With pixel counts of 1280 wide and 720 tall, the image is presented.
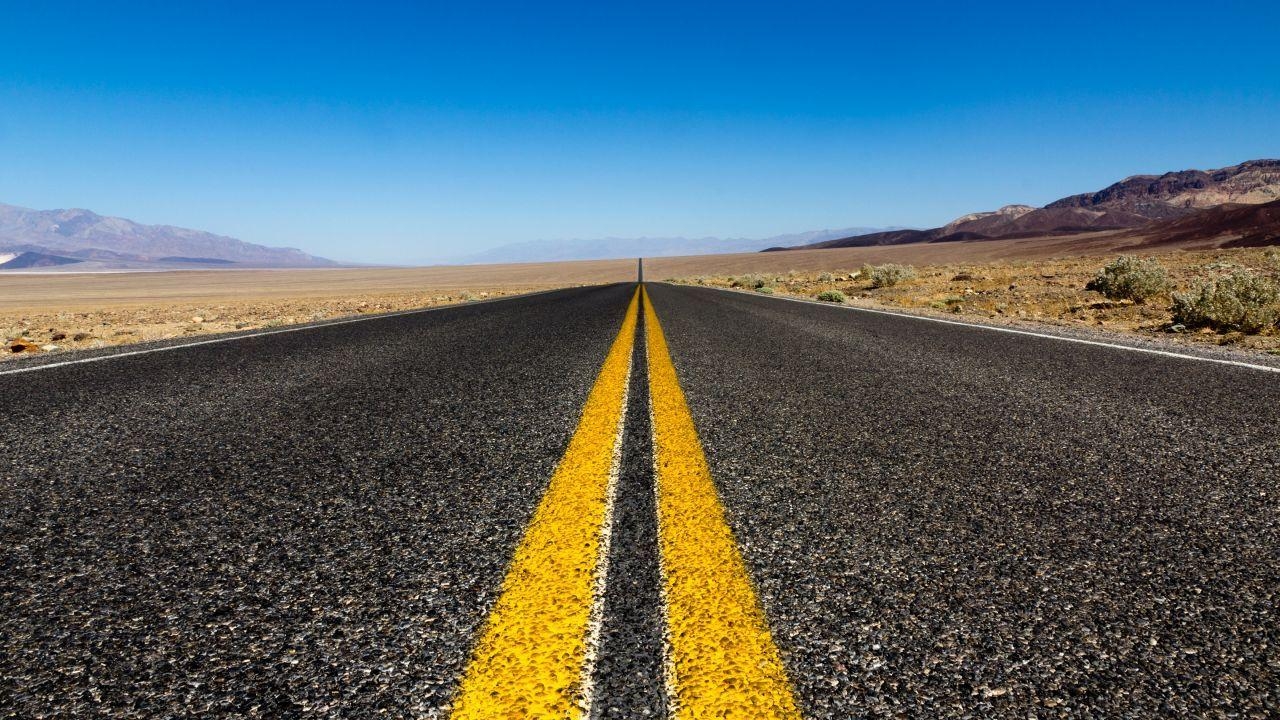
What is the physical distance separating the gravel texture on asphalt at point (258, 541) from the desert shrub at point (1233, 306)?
345 inches

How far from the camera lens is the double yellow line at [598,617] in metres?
0.91

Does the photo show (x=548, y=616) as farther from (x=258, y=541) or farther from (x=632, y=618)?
(x=258, y=541)

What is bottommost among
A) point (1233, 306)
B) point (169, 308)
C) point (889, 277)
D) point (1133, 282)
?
point (1233, 306)

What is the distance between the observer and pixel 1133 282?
40.8 ft

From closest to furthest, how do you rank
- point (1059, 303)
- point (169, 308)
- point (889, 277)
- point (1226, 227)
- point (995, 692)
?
point (995, 692) → point (1059, 303) → point (889, 277) → point (169, 308) → point (1226, 227)

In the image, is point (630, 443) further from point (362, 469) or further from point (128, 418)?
point (128, 418)

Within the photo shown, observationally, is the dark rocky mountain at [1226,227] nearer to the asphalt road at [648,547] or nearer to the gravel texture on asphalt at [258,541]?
the asphalt road at [648,547]

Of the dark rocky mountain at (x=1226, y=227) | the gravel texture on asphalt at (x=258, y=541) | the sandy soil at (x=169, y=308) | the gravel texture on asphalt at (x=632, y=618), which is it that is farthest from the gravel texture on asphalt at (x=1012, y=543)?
the dark rocky mountain at (x=1226, y=227)

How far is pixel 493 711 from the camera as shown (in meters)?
0.88

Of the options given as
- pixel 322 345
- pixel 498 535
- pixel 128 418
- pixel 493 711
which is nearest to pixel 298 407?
pixel 128 418

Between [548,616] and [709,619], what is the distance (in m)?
0.29

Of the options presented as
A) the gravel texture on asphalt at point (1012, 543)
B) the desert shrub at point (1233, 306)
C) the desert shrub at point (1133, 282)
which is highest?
the desert shrub at point (1133, 282)

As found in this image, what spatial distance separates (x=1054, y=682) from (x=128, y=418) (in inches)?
138

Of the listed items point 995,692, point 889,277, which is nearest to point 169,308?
point 889,277
